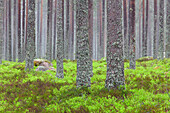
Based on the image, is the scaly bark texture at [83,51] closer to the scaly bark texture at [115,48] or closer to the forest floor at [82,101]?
the forest floor at [82,101]

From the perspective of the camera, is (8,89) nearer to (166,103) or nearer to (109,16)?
(109,16)

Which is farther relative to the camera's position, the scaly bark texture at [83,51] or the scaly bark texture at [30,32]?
the scaly bark texture at [30,32]

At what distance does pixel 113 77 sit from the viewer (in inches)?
250

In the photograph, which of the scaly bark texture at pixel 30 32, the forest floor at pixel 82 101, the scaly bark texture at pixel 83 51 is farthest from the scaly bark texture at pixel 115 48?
the scaly bark texture at pixel 30 32

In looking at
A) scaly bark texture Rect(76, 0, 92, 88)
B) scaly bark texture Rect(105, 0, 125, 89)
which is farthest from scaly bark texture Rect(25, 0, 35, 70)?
scaly bark texture Rect(105, 0, 125, 89)

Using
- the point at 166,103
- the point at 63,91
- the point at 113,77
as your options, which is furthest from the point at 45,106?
the point at 166,103

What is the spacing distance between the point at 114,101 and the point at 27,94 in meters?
3.98

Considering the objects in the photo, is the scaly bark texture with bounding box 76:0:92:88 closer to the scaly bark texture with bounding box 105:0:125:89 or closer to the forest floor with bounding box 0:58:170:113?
the forest floor with bounding box 0:58:170:113

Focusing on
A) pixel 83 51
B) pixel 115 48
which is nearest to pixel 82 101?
pixel 83 51

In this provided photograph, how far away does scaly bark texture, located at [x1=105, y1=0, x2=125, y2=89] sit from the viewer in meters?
6.35

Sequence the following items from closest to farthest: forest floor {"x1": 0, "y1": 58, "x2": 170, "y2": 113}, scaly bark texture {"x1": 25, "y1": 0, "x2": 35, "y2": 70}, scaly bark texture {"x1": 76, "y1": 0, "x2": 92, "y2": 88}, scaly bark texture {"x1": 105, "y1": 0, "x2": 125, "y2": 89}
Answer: forest floor {"x1": 0, "y1": 58, "x2": 170, "y2": 113}, scaly bark texture {"x1": 105, "y1": 0, "x2": 125, "y2": 89}, scaly bark texture {"x1": 76, "y1": 0, "x2": 92, "y2": 88}, scaly bark texture {"x1": 25, "y1": 0, "x2": 35, "y2": 70}

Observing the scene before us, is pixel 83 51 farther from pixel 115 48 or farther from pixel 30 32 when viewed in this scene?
pixel 30 32

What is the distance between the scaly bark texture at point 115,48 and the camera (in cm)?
635

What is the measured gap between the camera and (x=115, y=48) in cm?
641
